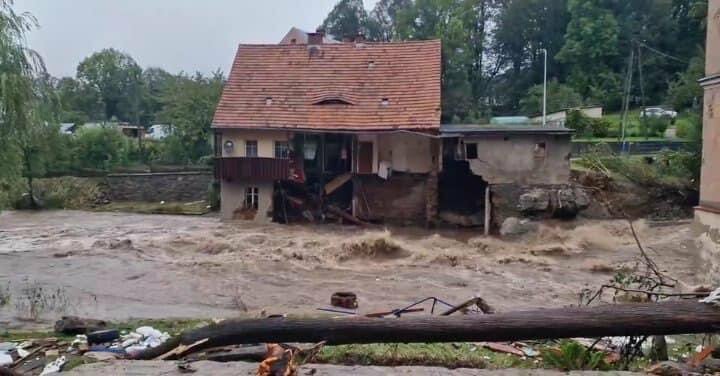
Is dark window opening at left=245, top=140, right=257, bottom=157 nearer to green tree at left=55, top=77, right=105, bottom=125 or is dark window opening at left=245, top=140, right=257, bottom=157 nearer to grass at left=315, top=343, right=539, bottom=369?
grass at left=315, top=343, right=539, bottom=369

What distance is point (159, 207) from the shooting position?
33.5m

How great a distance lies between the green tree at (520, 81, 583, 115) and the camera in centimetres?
4406

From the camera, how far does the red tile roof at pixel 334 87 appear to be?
26.8 meters

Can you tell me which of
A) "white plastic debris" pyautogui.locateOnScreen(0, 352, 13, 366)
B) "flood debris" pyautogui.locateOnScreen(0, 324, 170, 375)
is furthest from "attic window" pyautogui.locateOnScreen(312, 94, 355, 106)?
"white plastic debris" pyautogui.locateOnScreen(0, 352, 13, 366)

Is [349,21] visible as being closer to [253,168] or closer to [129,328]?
[253,168]

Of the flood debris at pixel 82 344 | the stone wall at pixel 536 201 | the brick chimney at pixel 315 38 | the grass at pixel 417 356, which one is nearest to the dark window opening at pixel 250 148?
the brick chimney at pixel 315 38

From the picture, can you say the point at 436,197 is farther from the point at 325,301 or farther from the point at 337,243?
the point at 325,301

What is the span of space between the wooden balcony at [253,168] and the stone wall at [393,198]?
3.45 m

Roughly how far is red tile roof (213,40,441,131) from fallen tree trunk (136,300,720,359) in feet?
75.1

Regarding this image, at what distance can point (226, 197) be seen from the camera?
27.6m

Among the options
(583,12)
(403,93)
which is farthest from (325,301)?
(583,12)

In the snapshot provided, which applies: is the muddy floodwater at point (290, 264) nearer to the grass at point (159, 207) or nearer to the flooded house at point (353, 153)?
the flooded house at point (353, 153)

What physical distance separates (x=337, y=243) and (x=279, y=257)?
2.70m

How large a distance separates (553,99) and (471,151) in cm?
2198
